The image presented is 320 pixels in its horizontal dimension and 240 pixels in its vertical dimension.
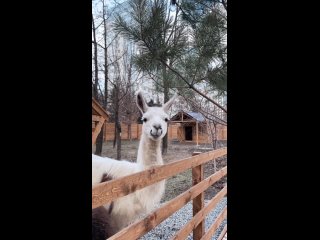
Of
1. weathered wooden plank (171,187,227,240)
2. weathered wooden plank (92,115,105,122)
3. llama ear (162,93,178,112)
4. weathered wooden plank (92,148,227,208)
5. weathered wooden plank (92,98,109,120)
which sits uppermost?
llama ear (162,93,178,112)

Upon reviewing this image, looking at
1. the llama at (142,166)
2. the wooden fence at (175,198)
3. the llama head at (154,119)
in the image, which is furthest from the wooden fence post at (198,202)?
the llama head at (154,119)

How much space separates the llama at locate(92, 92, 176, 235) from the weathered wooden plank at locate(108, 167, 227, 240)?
0.07 meters

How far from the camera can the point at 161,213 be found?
3.86 feet

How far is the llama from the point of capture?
3.51 feet

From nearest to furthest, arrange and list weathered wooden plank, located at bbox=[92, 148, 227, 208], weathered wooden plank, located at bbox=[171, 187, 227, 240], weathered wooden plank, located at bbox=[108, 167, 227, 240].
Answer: weathered wooden plank, located at bbox=[92, 148, 227, 208] → weathered wooden plank, located at bbox=[108, 167, 227, 240] → weathered wooden plank, located at bbox=[171, 187, 227, 240]

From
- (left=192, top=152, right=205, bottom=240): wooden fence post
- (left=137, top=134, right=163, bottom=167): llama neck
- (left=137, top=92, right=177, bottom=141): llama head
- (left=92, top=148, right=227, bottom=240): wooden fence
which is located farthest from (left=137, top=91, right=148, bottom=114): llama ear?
(left=192, top=152, right=205, bottom=240): wooden fence post

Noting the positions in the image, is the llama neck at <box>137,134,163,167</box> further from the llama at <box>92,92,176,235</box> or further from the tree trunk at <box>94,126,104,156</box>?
the tree trunk at <box>94,126,104,156</box>

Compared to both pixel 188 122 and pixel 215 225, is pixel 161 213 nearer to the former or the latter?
pixel 188 122

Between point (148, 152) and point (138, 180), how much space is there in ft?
0.49

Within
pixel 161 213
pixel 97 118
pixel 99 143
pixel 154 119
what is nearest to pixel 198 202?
pixel 161 213
